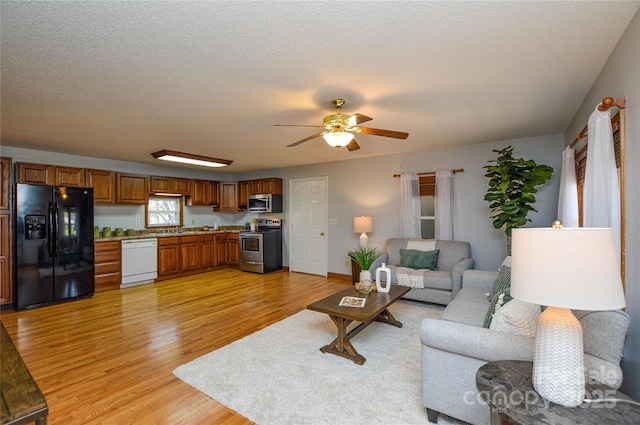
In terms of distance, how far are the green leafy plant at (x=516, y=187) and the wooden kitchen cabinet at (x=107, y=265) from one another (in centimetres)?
591

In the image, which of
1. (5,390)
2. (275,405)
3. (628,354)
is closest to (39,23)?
(5,390)

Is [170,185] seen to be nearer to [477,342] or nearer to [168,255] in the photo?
[168,255]

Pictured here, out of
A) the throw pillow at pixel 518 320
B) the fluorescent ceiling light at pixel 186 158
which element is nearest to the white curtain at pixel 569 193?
the throw pillow at pixel 518 320

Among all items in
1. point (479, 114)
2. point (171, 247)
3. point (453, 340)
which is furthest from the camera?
point (171, 247)

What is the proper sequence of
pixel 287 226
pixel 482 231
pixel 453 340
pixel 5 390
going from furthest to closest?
pixel 287 226, pixel 482 231, pixel 453 340, pixel 5 390

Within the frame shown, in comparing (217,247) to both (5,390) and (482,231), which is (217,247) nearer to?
(482,231)

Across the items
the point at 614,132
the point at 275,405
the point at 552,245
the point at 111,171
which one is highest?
the point at 111,171

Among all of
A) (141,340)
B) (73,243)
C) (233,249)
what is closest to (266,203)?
(233,249)

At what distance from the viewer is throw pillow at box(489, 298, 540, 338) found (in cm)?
A: 167

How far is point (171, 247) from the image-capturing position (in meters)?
6.02

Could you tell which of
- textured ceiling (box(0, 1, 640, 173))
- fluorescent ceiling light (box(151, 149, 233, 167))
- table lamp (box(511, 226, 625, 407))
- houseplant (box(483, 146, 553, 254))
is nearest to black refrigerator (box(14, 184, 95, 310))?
textured ceiling (box(0, 1, 640, 173))

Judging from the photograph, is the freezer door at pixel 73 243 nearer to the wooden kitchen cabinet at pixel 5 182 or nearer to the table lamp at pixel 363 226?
the wooden kitchen cabinet at pixel 5 182

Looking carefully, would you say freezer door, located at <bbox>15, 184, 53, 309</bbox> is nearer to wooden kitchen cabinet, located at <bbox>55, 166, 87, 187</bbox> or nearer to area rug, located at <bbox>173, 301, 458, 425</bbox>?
wooden kitchen cabinet, located at <bbox>55, 166, 87, 187</bbox>

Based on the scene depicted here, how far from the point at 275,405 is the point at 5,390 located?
1490 millimetres
